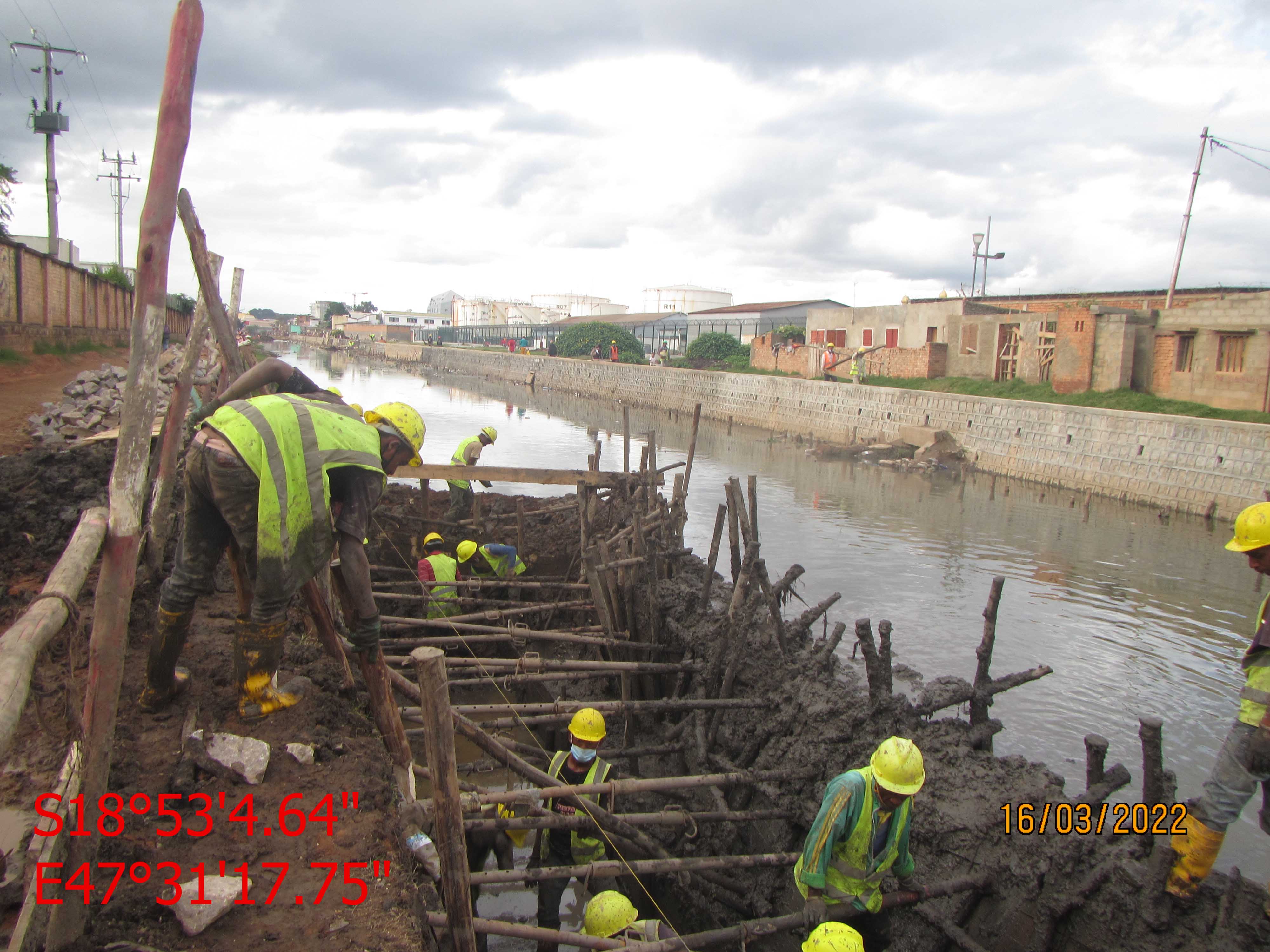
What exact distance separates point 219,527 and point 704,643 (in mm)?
4135

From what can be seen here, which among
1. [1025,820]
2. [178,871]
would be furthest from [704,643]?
[178,871]

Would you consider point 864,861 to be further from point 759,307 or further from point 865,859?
point 759,307

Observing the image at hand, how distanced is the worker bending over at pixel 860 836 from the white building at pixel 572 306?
104060 millimetres

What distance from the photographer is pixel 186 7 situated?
2.94 meters

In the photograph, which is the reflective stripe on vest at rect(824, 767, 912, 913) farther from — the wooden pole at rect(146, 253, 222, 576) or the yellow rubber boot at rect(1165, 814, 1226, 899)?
the wooden pole at rect(146, 253, 222, 576)

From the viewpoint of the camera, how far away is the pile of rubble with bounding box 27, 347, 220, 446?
9680 millimetres

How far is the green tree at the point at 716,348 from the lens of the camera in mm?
43656

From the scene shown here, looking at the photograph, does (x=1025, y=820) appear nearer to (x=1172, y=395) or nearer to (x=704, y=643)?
(x=704, y=643)

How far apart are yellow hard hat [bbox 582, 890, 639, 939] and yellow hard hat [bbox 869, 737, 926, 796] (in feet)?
5.01

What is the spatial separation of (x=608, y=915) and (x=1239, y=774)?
3075 mm

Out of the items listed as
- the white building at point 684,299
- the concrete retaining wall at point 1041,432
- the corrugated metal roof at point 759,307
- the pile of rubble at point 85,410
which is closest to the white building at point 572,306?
the white building at point 684,299

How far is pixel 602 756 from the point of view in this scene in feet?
18.3

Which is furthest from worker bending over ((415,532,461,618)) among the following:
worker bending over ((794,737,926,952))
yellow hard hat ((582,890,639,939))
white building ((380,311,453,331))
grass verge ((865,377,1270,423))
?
white building ((380,311,453,331))
